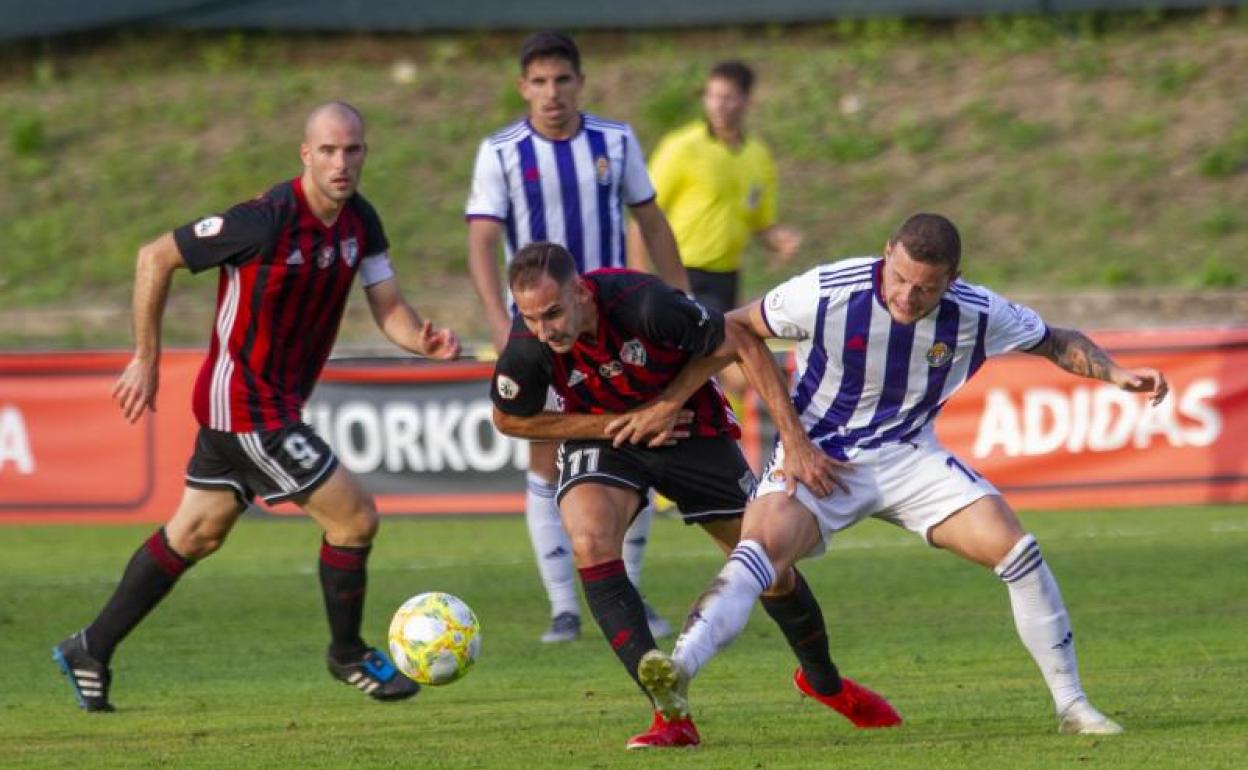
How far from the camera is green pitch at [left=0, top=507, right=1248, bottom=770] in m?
6.24

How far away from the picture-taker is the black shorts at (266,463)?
7.35 metres

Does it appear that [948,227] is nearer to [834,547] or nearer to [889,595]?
[889,595]

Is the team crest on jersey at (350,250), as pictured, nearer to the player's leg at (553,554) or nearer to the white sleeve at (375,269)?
the white sleeve at (375,269)

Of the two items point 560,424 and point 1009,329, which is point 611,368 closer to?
point 560,424

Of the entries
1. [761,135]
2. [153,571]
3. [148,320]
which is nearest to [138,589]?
[153,571]

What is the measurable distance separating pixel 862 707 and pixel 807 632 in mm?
288

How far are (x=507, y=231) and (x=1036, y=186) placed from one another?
1165 cm

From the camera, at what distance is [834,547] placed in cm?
1209

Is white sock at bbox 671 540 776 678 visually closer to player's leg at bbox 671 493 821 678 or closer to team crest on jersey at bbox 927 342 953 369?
player's leg at bbox 671 493 821 678

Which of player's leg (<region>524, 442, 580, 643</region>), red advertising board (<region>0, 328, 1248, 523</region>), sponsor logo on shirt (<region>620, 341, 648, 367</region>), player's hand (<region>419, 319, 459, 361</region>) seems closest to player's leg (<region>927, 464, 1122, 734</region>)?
sponsor logo on shirt (<region>620, 341, 648, 367</region>)

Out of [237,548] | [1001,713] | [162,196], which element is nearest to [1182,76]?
[162,196]

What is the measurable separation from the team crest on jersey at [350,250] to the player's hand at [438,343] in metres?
0.34

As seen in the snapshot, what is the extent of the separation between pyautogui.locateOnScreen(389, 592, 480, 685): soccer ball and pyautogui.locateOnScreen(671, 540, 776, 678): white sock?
106cm

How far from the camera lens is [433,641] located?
6.78 metres
